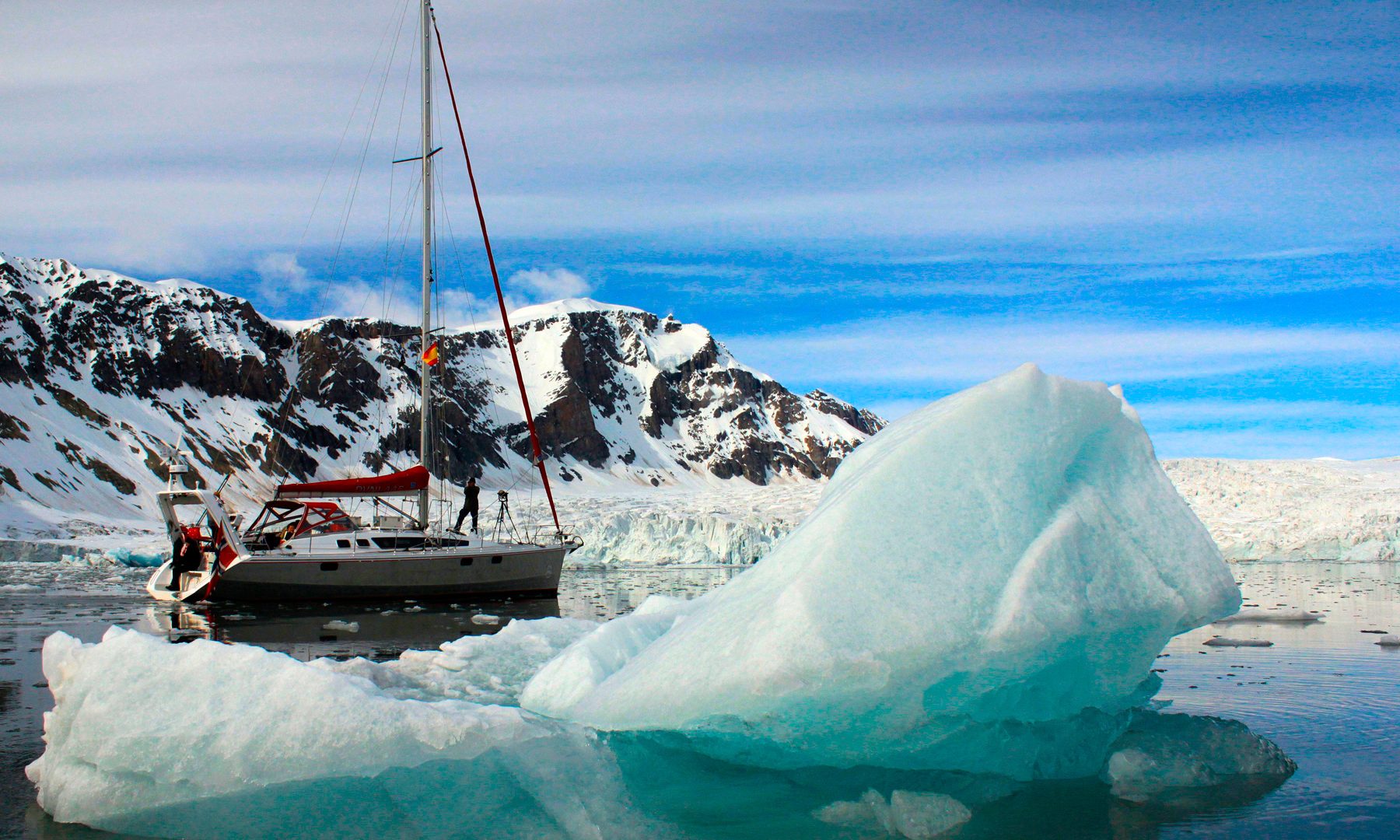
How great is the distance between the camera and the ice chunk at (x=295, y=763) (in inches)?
185

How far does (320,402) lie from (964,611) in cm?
11824

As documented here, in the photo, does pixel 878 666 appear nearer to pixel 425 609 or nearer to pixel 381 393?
pixel 425 609

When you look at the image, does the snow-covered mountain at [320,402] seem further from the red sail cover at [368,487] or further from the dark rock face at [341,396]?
the red sail cover at [368,487]

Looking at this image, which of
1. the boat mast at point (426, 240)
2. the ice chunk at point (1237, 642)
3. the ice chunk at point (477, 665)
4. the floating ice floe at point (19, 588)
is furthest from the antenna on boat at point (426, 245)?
the ice chunk at point (1237, 642)

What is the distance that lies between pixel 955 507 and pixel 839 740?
152 cm

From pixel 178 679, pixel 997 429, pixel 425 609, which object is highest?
pixel 997 429

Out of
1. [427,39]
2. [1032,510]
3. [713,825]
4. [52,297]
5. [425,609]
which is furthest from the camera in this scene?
[52,297]

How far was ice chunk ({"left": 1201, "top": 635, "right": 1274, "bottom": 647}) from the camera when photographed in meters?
11.4

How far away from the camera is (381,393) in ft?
405

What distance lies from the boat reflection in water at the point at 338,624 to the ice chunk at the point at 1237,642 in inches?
355

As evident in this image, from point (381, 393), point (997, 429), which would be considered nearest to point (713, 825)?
point (997, 429)

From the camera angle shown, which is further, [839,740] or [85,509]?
[85,509]

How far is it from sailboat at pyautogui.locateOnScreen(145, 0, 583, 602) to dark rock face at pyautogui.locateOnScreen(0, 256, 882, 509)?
38.2ft

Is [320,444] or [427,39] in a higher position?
[427,39]
